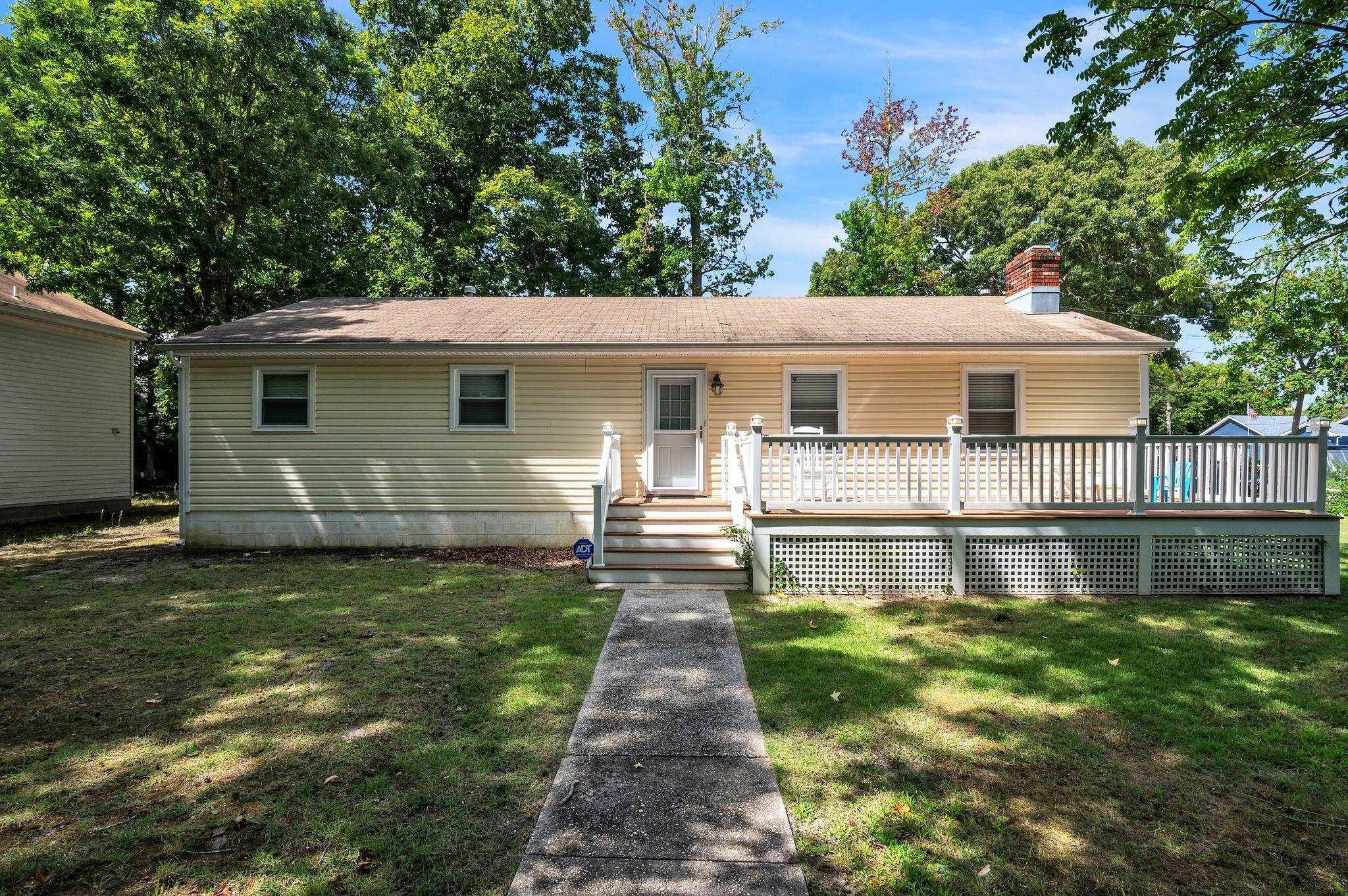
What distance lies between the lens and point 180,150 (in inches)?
588

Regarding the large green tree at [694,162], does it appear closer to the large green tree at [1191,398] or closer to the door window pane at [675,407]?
the door window pane at [675,407]

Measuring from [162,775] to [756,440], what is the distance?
5841 mm

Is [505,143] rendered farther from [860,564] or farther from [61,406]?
[860,564]

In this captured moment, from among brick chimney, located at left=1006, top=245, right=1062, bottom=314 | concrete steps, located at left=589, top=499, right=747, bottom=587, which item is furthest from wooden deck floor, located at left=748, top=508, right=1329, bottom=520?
brick chimney, located at left=1006, top=245, right=1062, bottom=314

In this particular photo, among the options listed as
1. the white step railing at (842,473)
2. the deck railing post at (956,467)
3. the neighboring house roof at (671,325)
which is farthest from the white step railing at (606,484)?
the deck railing post at (956,467)

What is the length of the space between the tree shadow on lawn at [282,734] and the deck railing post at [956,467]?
13.5ft

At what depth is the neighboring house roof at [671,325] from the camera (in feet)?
30.8

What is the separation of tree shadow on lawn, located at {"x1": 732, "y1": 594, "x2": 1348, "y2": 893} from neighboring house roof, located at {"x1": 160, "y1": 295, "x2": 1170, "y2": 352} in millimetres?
4690

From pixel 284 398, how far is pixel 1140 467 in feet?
39.5

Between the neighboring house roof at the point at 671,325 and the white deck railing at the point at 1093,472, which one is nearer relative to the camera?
the white deck railing at the point at 1093,472

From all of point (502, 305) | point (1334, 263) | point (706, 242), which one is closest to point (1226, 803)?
point (502, 305)

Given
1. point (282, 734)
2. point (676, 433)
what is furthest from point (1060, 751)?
point (676, 433)

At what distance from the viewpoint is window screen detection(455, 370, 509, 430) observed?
996 centimetres

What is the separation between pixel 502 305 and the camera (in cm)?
1244
